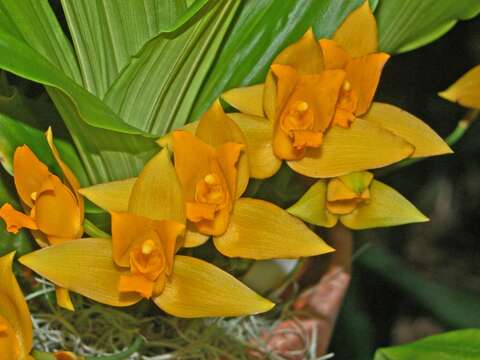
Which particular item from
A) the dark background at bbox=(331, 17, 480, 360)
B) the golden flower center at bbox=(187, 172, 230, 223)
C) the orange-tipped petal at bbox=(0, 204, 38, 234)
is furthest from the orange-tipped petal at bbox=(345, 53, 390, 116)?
the dark background at bbox=(331, 17, 480, 360)

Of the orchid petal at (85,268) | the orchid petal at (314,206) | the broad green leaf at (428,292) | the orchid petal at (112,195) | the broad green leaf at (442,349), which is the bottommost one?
the broad green leaf at (428,292)

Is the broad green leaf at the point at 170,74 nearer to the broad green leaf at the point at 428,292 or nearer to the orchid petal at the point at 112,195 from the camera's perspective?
the orchid petal at the point at 112,195

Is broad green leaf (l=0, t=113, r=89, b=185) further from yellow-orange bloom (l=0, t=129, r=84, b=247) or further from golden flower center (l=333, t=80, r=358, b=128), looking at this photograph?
golden flower center (l=333, t=80, r=358, b=128)

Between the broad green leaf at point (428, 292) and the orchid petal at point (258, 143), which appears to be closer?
the orchid petal at point (258, 143)

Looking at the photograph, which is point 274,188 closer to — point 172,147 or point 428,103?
point 172,147

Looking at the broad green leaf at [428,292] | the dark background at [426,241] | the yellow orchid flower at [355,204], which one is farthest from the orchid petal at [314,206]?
the broad green leaf at [428,292]
